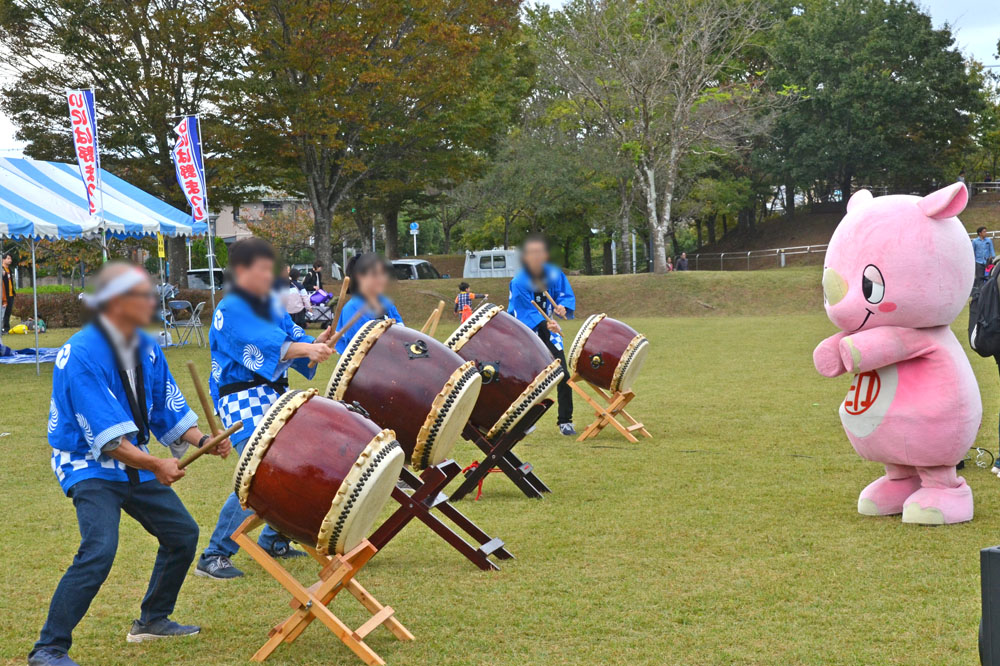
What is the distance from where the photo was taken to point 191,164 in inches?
682

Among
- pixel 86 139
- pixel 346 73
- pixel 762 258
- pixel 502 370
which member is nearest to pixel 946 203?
pixel 502 370

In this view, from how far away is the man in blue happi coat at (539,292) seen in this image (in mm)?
7930

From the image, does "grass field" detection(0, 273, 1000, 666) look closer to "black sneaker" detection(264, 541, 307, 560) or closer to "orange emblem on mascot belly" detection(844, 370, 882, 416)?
"black sneaker" detection(264, 541, 307, 560)

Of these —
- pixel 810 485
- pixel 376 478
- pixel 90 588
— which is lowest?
pixel 810 485

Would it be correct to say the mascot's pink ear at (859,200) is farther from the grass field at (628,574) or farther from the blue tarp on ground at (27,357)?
the blue tarp on ground at (27,357)

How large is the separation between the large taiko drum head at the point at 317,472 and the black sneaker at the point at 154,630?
73cm

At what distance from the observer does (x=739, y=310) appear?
2461 cm

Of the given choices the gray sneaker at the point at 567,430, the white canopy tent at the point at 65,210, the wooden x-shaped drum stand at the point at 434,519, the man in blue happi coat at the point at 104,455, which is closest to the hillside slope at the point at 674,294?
the white canopy tent at the point at 65,210

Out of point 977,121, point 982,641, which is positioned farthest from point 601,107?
point 982,641

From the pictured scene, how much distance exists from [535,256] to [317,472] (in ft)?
15.1

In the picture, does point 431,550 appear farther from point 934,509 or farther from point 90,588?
point 934,509

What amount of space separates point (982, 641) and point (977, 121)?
1682 inches

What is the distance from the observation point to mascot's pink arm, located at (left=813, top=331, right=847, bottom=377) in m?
5.51

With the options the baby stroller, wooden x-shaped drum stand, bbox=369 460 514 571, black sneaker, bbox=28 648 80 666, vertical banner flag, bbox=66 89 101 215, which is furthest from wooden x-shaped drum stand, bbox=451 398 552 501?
the baby stroller
